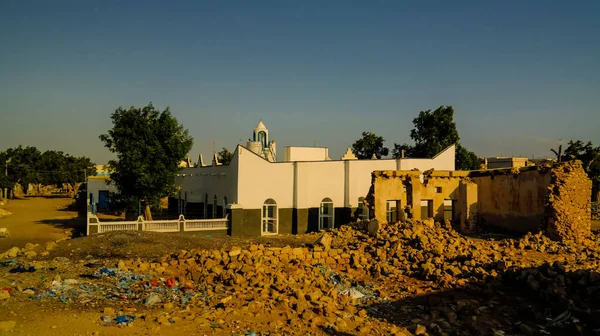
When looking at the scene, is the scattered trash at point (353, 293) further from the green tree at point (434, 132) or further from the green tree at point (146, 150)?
A: the green tree at point (434, 132)

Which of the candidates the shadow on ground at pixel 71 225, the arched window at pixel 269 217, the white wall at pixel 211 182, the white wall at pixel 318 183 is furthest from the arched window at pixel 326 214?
the shadow on ground at pixel 71 225

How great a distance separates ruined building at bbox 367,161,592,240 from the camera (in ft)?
64.2

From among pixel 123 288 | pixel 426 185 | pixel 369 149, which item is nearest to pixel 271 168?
pixel 426 185

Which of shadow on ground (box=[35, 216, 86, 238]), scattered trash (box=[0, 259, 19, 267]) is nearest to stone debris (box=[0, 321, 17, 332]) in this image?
scattered trash (box=[0, 259, 19, 267])

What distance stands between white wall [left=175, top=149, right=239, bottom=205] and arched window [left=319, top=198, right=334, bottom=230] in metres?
5.46

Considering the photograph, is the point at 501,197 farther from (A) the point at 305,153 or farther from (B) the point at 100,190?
(B) the point at 100,190

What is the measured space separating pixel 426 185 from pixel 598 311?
14.7 metres

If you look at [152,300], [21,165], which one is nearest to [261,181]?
[152,300]

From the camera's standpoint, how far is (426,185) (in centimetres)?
2511

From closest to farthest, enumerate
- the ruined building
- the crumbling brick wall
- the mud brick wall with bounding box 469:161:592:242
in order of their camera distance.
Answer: the crumbling brick wall
the mud brick wall with bounding box 469:161:592:242
the ruined building

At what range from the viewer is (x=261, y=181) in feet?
86.4

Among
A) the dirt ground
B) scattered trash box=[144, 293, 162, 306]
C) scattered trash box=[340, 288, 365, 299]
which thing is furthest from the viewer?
the dirt ground

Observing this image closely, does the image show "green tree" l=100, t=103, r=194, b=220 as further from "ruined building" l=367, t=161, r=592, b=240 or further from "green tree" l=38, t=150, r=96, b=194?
"green tree" l=38, t=150, r=96, b=194

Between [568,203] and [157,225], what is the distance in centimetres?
1983
